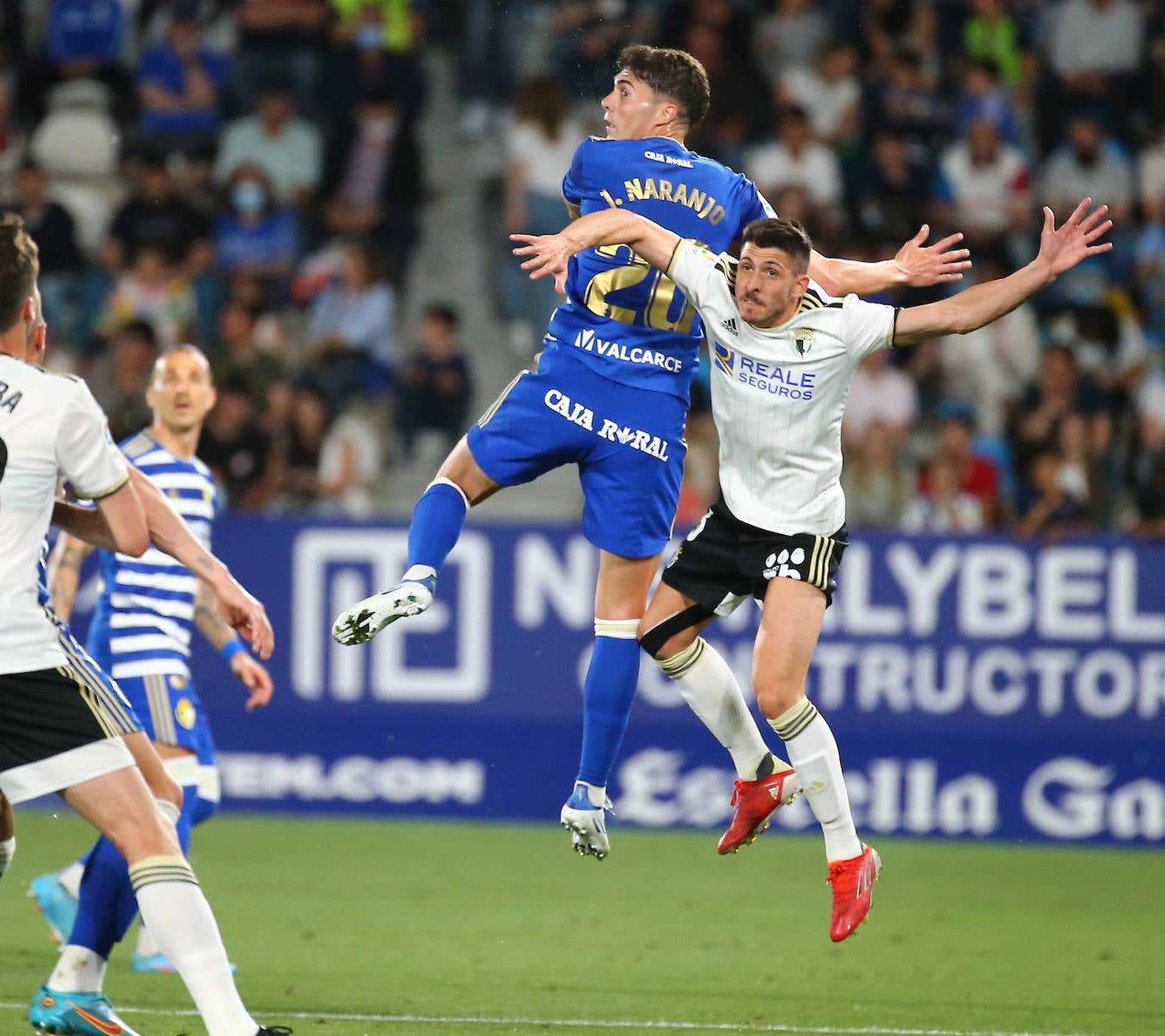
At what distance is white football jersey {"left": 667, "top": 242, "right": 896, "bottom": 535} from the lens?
6430 millimetres

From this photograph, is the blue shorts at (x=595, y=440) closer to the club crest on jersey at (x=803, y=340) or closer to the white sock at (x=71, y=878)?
the club crest on jersey at (x=803, y=340)

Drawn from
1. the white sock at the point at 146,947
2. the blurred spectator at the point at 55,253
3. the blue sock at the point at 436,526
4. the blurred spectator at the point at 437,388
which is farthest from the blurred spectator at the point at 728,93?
the white sock at the point at 146,947

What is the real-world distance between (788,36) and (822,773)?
933 cm

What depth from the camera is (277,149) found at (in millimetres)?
14406

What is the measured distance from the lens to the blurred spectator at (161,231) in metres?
13.7

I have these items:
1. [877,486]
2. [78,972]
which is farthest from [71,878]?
[877,486]

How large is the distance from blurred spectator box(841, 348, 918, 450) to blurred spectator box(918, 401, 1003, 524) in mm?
406

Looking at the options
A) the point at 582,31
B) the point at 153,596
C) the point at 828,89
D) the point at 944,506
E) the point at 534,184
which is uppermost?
the point at 582,31

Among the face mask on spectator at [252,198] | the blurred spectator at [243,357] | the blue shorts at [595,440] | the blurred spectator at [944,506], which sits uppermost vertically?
the face mask on spectator at [252,198]

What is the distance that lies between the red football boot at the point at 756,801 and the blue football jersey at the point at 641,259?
149 centimetres

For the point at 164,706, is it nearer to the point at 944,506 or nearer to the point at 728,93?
the point at 944,506

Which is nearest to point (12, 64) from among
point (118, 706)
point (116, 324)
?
point (116, 324)

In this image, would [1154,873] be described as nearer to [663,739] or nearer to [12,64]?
→ [663,739]

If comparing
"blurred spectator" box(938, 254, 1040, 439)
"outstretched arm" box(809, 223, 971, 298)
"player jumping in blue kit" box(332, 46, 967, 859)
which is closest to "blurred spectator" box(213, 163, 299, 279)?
"blurred spectator" box(938, 254, 1040, 439)
